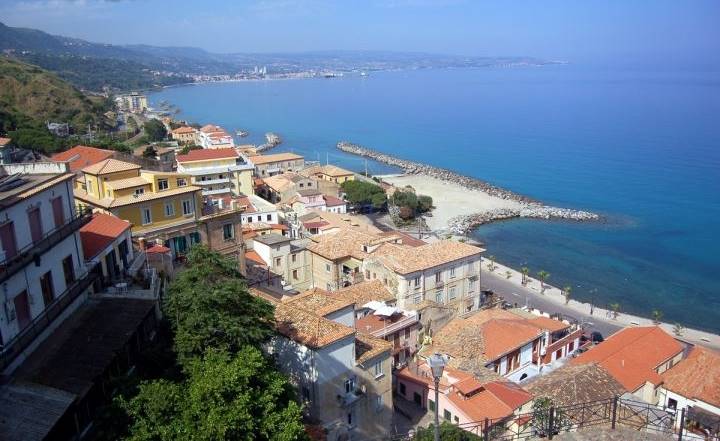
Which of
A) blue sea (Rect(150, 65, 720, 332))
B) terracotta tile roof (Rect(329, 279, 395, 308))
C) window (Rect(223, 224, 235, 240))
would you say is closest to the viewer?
window (Rect(223, 224, 235, 240))

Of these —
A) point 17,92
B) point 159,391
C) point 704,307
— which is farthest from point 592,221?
point 17,92

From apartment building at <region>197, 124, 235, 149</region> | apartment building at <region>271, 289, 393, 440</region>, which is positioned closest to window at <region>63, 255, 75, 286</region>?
apartment building at <region>271, 289, 393, 440</region>

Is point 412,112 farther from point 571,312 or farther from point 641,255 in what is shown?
point 571,312

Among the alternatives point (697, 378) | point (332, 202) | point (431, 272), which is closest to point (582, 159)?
point (332, 202)

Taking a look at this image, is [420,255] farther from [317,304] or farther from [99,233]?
[99,233]

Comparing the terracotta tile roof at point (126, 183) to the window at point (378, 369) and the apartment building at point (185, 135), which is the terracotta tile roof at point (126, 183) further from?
the apartment building at point (185, 135)

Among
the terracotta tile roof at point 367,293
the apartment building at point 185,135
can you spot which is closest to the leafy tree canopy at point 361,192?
the terracotta tile roof at point 367,293

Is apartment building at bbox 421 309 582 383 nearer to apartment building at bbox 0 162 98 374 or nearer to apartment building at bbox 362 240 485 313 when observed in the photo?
apartment building at bbox 362 240 485 313
